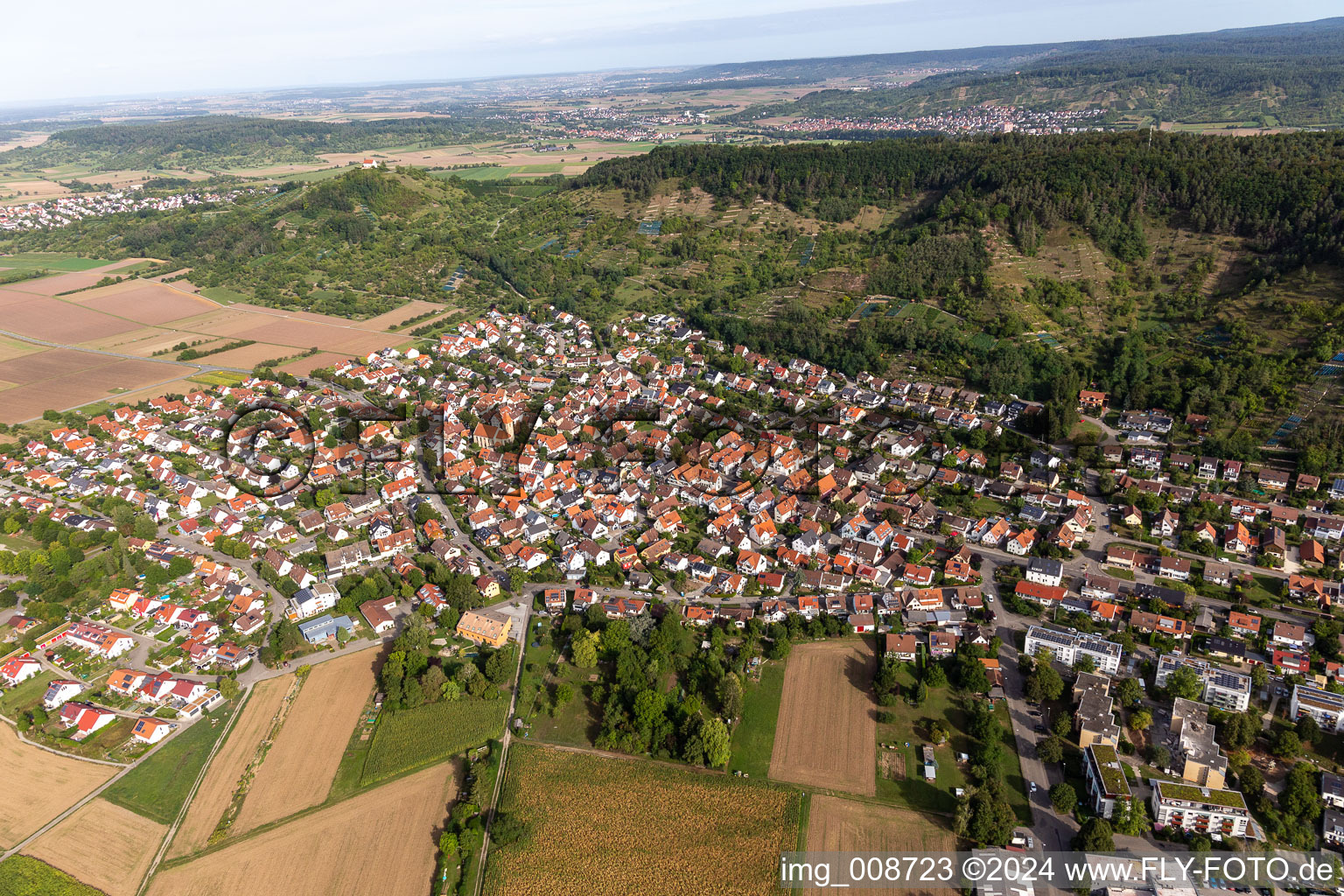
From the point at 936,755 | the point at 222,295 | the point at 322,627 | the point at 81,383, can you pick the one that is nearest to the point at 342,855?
the point at 322,627

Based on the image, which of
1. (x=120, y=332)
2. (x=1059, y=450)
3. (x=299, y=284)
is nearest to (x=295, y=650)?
(x=1059, y=450)

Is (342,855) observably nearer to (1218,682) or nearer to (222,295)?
(1218,682)

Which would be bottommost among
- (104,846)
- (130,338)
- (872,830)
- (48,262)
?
(872,830)

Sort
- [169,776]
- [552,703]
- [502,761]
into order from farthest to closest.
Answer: [552,703], [502,761], [169,776]

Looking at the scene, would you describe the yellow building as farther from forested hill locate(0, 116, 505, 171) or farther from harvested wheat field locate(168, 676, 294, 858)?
forested hill locate(0, 116, 505, 171)

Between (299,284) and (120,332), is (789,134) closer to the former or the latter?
(299,284)

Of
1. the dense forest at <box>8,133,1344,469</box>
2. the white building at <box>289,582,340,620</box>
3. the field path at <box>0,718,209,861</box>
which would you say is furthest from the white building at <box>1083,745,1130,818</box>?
the field path at <box>0,718,209,861</box>

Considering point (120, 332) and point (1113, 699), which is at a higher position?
point (120, 332)

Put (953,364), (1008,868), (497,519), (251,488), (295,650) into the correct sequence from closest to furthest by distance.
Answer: (1008,868) < (295,650) < (497,519) < (251,488) < (953,364)
